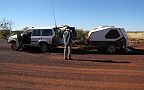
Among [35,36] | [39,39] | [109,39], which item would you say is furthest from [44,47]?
[109,39]

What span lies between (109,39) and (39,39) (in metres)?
5.15

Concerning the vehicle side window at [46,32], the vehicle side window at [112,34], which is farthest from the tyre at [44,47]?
the vehicle side window at [112,34]

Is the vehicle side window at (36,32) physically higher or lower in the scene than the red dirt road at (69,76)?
higher

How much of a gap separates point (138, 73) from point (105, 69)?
5.80 ft

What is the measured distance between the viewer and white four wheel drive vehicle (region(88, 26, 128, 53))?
24.2 meters

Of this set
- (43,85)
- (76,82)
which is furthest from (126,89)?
(43,85)

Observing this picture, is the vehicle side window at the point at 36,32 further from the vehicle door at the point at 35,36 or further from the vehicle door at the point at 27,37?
the vehicle door at the point at 27,37

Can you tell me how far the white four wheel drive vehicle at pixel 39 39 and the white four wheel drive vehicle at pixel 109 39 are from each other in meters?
2.68

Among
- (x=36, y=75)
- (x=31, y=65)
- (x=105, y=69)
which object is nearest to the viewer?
(x=36, y=75)

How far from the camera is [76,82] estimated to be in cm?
1240

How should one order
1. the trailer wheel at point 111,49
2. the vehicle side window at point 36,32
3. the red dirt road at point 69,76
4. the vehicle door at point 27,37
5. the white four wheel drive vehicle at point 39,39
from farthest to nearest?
1. the vehicle door at point 27,37
2. the vehicle side window at point 36,32
3. the white four wheel drive vehicle at point 39,39
4. the trailer wheel at point 111,49
5. the red dirt road at point 69,76

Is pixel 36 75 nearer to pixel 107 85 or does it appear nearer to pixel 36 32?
pixel 107 85

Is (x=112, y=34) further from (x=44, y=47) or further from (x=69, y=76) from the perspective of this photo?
(x=69, y=76)

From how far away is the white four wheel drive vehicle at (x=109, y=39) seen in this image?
24.2 metres
